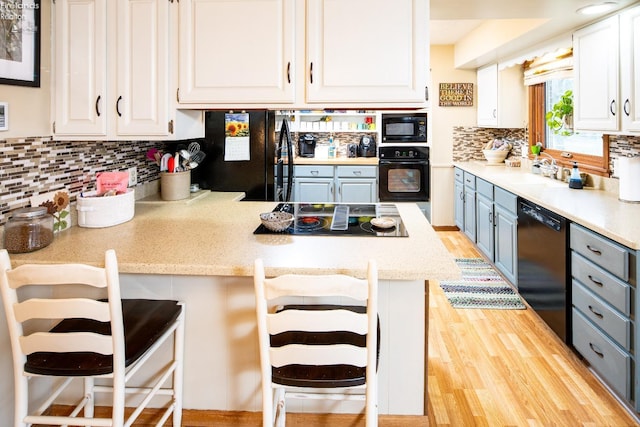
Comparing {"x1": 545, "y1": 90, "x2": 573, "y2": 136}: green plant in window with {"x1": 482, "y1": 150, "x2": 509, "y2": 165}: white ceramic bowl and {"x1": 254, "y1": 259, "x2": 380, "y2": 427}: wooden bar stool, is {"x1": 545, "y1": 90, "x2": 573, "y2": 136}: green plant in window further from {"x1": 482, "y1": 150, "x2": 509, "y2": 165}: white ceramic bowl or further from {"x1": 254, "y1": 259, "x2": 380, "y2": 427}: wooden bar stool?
{"x1": 254, "y1": 259, "x2": 380, "y2": 427}: wooden bar stool

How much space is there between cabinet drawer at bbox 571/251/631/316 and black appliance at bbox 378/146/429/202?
2.87 m

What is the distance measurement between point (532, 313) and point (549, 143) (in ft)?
6.81

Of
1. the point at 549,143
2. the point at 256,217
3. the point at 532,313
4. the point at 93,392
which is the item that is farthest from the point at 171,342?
the point at 549,143

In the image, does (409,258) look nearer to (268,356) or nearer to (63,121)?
(268,356)

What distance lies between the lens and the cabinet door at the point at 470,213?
4874mm

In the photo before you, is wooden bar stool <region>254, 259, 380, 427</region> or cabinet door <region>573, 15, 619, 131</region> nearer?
wooden bar stool <region>254, 259, 380, 427</region>

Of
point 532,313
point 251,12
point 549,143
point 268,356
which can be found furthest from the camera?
point 549,143

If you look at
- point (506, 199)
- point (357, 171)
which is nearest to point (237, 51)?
point (506, 199)

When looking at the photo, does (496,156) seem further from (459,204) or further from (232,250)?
(232,250)

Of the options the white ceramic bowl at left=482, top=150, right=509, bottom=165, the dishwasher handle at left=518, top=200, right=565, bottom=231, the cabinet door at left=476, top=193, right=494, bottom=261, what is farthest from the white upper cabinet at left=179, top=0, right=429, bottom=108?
the white ceramic bowl at left=482, top=150, right=509, bottom=165

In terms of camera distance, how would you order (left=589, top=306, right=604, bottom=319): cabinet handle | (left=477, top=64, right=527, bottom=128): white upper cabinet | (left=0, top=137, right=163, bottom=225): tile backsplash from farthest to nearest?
(left=477, top=64, right=527, bottom=128): white upper cabinet < (left=589, top=306, right=604, bottom=319): cabinet handle < (left=0, top=137, right=163, bottom=225): tile backsplash

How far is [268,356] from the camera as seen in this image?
1382 mm

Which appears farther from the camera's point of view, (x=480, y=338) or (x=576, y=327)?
(x=480, y=338)

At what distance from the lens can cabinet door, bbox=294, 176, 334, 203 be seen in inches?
211
